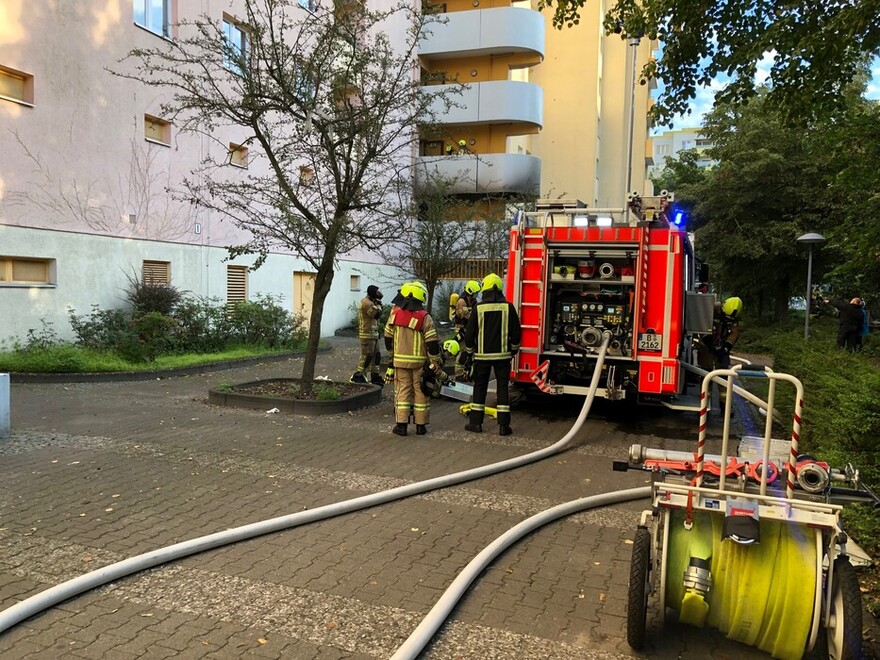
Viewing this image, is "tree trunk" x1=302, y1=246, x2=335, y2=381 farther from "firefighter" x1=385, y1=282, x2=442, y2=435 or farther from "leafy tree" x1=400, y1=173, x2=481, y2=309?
"leafy tree" x1=400, y1=173, x2=481, y2=309

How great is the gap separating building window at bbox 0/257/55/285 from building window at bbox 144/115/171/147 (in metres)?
3.72

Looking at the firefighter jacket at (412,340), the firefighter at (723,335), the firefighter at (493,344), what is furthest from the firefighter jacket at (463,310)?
the firefighter at (723,335)

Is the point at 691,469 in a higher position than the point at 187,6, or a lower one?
lower

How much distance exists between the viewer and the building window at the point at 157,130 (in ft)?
46.8

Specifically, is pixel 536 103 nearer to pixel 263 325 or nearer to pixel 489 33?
pixel 489 33

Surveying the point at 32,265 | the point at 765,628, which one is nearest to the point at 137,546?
the point at 765,628

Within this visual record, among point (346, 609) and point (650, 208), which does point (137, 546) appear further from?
point (650, 208)

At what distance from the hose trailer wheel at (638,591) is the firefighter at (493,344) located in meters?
4.81

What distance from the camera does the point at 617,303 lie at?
8883 mm

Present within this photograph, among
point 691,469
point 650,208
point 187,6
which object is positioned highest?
point 187,6

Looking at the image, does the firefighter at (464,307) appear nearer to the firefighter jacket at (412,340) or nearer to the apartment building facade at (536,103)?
the firefighter jacket at (412,340)

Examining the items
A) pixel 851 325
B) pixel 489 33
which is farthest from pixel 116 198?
pixel 489 33

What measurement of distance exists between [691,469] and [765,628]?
76 cm

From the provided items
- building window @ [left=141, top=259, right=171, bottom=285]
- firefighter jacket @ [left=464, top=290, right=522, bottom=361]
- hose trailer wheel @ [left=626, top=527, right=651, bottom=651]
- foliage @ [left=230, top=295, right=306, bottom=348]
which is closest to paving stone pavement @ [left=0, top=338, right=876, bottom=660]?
hose trailer wheel @ [left=626, top=527, right=651, bottom=651]
